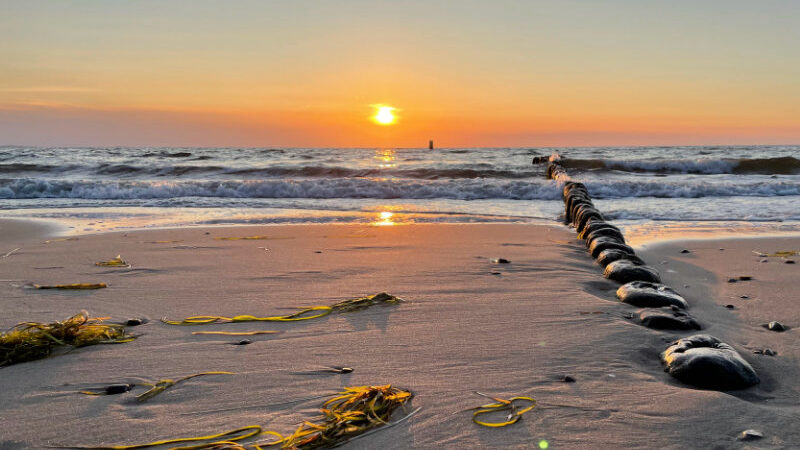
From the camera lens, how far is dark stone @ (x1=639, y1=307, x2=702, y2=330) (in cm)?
298

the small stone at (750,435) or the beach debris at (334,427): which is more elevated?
the beach debris at (334,427)

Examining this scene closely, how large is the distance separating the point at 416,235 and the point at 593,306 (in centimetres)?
330

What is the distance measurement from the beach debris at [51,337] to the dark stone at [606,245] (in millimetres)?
3729

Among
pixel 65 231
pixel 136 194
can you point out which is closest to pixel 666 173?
pixel 136 194

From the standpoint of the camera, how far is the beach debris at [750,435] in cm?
179

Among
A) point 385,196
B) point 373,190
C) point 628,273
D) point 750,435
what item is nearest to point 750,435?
point 750,435

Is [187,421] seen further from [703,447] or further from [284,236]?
[284,236]

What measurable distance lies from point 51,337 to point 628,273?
345 centimetres

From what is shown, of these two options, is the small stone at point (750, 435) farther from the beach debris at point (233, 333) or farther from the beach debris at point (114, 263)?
the beach debris at point (114, 263)

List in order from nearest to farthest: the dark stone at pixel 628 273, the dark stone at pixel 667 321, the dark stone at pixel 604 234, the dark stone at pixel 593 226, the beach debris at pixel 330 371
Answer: the beach debris at pixel 330 371
the dark stone at pixel 667 321
the dark stone at pixel 628 273
the dark stone at pixel 604 234
the dark stone at pixel 593 226

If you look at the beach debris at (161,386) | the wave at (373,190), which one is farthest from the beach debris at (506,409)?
the wave at (373,190)

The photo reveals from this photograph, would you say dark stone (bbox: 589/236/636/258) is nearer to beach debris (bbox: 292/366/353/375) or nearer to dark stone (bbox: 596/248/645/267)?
dark stone (bbox: 596/248/645/267)

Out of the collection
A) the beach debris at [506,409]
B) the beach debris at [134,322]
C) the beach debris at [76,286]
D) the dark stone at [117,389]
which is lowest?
the beach debris at [506,409]

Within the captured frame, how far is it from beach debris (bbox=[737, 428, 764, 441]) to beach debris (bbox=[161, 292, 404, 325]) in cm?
195
